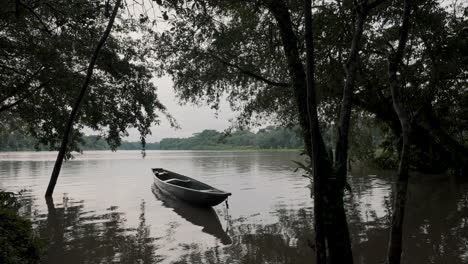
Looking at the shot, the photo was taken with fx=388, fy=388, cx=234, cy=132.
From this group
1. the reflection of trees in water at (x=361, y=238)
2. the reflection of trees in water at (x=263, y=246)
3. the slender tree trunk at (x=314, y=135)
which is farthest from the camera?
the reflection of trees in water at (x=263, y=246)

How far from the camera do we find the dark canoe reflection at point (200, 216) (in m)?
13.1

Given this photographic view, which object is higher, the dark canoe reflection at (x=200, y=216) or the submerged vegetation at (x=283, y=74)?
the submerged vegetation at (x=283, y=74)

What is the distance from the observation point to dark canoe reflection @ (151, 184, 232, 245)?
42.9 ft

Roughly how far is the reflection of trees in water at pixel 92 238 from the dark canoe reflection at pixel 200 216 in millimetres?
1813

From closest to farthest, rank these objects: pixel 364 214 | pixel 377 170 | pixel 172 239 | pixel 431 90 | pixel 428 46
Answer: pixel 431 90 → pixel 428 46 → pixel 172 239 → pixel 364 214 → pixel 377 170

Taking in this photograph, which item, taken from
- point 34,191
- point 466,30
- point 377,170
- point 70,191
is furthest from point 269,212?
point 377,170

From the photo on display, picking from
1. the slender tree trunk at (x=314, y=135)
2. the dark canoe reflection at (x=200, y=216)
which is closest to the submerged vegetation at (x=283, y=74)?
the slender tree trunk at (x=314, y=135)

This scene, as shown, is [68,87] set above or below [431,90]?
above

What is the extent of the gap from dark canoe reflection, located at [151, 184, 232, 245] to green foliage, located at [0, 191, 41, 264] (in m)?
5.55

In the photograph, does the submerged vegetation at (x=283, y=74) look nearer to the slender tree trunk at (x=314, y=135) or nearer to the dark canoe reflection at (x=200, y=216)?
the slender tree trunk at (x=314, y=135)

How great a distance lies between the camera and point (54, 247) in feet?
37.0

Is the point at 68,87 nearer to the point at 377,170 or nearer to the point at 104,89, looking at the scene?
the point at 104,89

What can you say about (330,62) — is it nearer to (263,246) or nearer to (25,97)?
(263,246)

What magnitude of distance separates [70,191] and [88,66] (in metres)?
10.6
